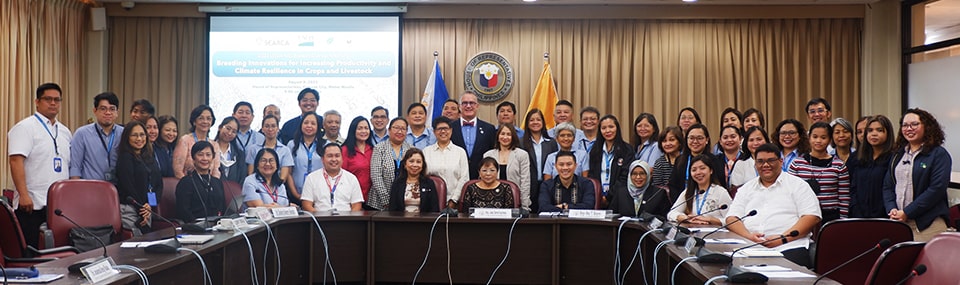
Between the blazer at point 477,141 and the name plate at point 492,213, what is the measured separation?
1088 mm

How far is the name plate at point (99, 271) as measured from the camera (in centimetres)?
257

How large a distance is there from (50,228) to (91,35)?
15.4 feet

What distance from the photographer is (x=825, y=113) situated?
588 cm

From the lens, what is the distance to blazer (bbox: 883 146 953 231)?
460 centimetres

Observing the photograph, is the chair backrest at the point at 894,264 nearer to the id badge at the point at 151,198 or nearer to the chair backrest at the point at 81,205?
the chair backrest at the point at 81,205

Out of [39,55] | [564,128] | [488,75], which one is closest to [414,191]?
[564,128]

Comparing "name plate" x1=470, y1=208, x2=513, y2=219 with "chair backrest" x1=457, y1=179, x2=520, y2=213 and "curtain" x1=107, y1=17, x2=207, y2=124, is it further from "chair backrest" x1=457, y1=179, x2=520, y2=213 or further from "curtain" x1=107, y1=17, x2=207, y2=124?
"curtain" x1=107, y1=17, x2=207, y2=124

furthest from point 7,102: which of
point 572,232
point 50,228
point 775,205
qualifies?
point 775,205

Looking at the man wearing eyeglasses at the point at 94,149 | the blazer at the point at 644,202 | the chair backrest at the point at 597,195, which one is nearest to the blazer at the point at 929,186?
the blazer at the point at 644,202

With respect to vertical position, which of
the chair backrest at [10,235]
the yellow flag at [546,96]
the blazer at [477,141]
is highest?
the yellow flag at [546,96]

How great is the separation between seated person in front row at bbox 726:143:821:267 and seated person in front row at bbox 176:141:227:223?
313 centimetres

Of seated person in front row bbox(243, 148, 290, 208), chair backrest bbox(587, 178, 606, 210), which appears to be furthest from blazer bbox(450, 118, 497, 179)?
seated person in front row bbox(243, 148, 290, 208)

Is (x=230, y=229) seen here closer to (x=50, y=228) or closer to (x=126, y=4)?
(x=50, y=228)

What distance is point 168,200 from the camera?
208 inches
